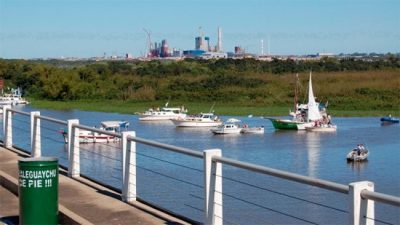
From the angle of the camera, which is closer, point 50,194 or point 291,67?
point 50,194

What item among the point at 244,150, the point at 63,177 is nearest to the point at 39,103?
the point at 244,150

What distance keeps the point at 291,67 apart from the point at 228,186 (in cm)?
9527

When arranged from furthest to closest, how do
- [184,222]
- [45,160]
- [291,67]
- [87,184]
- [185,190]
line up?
[291,67] → [185,190] → [87,184] → [184,222] → [45,160]

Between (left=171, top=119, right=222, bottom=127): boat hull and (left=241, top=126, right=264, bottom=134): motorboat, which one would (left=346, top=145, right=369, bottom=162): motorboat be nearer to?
(left=241, top=126, right=264, bottom=134): motorboat

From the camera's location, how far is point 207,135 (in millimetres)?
60562

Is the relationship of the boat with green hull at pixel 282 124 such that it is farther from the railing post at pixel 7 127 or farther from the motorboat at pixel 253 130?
the railing post at pixel 7 127

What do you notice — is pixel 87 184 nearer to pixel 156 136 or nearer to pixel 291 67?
pixel 156 136

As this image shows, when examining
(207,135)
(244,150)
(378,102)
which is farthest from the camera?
(378,102)

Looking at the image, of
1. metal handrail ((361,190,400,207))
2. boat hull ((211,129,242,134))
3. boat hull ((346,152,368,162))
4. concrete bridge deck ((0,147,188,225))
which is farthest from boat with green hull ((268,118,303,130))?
metal handrail ((361,190,400,207))

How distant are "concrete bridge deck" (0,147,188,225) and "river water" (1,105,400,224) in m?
1.14

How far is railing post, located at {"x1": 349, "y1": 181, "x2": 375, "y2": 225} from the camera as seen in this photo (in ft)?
20.1

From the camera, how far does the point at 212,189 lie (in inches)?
327

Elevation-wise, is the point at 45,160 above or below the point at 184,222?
above

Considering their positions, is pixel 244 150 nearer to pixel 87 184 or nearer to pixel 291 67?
pixel 87 184
